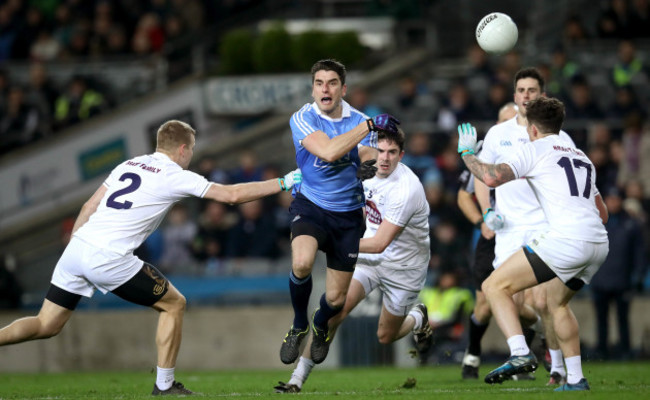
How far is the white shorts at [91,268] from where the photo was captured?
30.2 feet

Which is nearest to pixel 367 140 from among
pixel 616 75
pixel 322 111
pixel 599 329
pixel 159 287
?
pixel 322 111

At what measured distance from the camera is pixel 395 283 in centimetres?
1070

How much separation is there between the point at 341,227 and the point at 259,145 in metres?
10.4

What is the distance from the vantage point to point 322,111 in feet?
32.2

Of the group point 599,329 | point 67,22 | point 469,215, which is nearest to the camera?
point 469,215

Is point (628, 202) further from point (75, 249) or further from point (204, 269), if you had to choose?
point (75, 249)

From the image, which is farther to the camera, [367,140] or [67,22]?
[67,22]

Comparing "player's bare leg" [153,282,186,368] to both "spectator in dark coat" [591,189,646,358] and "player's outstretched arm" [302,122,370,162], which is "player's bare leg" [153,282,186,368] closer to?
"player's outstretched arm" [302,122,370,162]

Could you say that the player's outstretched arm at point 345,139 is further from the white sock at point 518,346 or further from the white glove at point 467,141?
the white sock at point 518,346

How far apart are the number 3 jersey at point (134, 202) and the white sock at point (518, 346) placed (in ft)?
8.78

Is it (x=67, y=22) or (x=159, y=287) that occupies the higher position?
(x=67, y=22)

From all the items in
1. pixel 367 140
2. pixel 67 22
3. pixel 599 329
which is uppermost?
pixel 67 22

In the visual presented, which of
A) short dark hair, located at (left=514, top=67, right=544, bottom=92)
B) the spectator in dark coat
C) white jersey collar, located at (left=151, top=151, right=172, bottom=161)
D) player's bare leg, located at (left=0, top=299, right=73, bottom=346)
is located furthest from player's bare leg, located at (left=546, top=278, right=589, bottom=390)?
the spectator in dark coat

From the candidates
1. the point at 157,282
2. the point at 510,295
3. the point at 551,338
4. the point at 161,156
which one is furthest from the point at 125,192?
the point at 551,338
